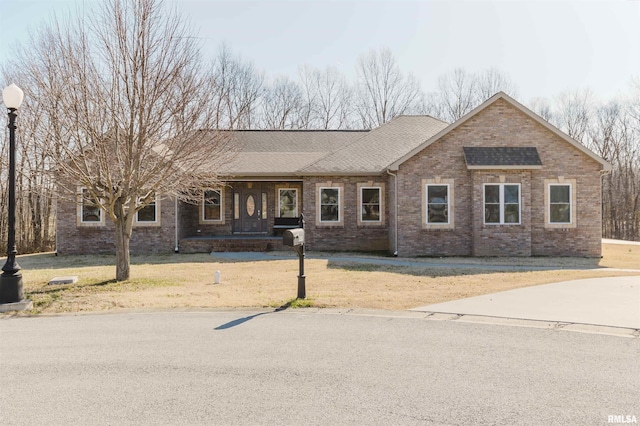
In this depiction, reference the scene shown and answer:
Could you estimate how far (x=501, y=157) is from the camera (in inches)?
655

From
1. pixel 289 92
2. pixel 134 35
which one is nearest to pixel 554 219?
pixel 134 35

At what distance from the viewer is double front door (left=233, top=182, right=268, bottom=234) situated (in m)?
21.4

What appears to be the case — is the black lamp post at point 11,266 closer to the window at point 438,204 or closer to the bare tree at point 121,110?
the bare tree at point 121,110

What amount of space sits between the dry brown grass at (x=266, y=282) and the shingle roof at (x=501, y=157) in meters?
3.53

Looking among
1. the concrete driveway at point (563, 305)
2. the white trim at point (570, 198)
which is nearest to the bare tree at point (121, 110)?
the concrete driveway at point (563, 305)

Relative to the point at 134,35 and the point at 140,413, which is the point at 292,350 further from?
the point at 134,35

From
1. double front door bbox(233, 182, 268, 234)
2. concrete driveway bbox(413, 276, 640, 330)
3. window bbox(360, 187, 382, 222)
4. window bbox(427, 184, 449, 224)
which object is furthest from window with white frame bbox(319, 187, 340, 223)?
concrete driveway bbox(413, 276, 640, 330)

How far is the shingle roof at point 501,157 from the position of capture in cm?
1639

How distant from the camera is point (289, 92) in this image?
4694cm

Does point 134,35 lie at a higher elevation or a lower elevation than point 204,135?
higher

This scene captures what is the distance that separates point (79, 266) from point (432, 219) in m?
12.9

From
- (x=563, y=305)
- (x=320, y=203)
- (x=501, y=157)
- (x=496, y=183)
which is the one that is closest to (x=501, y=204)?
(x=496, y=183)

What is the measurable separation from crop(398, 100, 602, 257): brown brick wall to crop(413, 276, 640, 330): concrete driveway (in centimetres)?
607

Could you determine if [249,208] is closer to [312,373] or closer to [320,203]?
[320,203]
